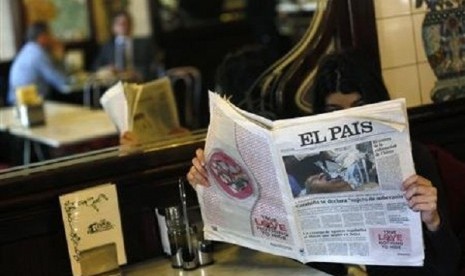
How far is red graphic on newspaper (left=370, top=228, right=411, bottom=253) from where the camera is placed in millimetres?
1609

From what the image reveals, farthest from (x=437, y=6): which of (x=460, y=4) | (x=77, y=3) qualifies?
(x=77, y=3)

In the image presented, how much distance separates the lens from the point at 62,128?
4121mm

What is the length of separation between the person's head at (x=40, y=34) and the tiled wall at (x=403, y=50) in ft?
12.9

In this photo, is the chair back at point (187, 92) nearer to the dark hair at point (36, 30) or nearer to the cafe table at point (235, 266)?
the dark hair at point (36, 30)

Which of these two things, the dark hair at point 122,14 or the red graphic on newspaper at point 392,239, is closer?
the red graphic on newspaper at point 392,239

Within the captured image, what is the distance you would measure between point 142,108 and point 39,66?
352 centimetres

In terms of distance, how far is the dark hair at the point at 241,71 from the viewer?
9.07 ft

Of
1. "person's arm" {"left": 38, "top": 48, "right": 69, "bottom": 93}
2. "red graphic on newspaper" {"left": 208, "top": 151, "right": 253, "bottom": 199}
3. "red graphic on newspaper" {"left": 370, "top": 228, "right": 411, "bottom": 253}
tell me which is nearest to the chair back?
"person's arm" {"left": 38, "top": 48, "right": 69, "bottom": 93}

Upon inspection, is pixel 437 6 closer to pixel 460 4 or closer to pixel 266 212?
pixel 460 4

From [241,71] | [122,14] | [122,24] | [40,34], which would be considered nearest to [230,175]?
[241,71]

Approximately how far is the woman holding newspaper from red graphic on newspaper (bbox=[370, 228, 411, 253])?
6cm

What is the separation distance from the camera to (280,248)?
1.74 m

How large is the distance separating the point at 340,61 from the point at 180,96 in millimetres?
2552

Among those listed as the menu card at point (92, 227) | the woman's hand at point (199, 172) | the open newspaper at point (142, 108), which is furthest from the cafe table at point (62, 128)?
the woman's hand at point (199, 172)
